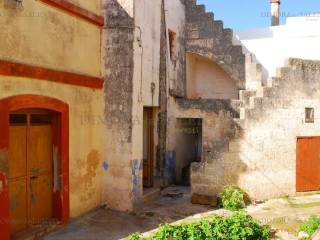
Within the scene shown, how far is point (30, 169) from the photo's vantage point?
8625mm

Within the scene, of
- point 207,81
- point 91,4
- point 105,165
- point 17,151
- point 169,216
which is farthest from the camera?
point 207,81

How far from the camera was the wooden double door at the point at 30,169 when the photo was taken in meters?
8.14

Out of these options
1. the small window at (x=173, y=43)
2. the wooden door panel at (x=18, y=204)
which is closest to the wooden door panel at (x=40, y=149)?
the wooden door panel at (x=18, y=204)

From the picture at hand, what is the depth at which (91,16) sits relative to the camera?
403 inches

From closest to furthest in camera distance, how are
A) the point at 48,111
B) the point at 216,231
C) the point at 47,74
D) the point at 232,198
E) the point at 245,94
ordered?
1. the point at 216,231
2. the point at 47,74
3. the point at 48,111
4. the point at 232,198
5. the point at 245,94

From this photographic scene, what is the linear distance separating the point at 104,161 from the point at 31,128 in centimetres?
278

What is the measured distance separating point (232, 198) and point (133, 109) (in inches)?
155

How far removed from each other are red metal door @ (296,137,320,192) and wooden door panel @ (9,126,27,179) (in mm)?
8568

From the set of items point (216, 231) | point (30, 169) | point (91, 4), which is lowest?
point (216, 231)

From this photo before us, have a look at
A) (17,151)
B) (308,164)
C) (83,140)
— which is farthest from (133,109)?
(308,164)

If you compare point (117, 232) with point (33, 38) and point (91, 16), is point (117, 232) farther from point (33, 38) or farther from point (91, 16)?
point (91, 16)

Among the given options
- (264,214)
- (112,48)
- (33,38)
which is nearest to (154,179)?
(264,214)

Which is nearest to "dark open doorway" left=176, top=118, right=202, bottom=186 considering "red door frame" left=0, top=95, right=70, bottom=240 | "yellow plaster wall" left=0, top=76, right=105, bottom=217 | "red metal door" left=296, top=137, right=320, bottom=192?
"red metal door" left=296, top=137, right=320, bottom=192

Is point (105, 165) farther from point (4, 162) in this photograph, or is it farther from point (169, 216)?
point (4, 162)
